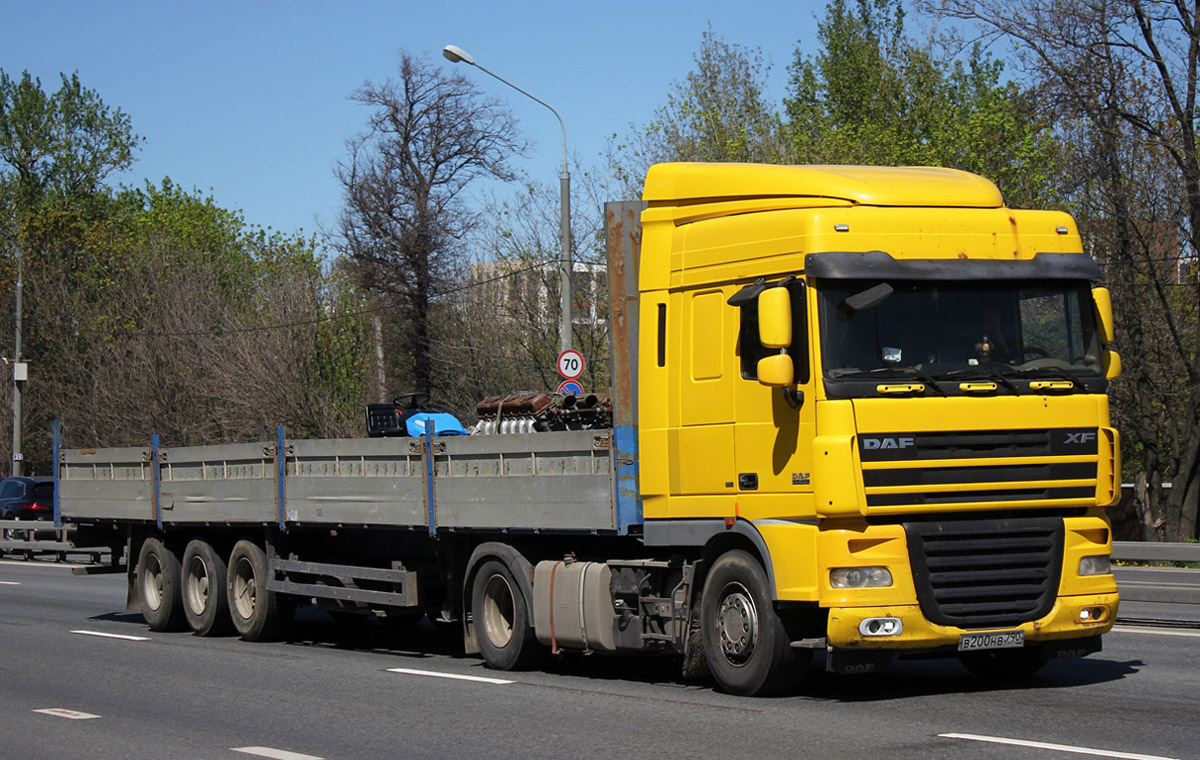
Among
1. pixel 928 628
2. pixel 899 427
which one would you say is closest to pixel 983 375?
pixel 899 427

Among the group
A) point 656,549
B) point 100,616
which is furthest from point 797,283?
point 100,616

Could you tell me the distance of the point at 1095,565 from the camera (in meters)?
9.67

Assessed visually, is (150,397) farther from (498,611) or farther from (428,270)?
(498,611)

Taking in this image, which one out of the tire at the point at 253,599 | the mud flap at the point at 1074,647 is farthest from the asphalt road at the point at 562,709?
the tire at the point at 253,599

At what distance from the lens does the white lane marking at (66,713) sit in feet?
33.7

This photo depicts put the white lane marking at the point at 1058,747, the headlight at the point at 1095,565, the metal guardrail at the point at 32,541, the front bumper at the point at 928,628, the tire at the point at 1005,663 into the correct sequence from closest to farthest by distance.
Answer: the white lane marking at the point at 1058,747 → the front bumper at the point at 928,628 → the headlight at the point at 1095,565 → the tire at the point at 1005,663 → the metal guardrail at the point at 32,541

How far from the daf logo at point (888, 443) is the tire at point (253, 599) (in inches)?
311

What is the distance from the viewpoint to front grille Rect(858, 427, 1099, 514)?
9.08 metres

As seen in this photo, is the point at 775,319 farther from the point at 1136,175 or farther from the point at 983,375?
the point at 1136,175

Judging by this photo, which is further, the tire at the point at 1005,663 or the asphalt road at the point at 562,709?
the tire at the point at 1005,663

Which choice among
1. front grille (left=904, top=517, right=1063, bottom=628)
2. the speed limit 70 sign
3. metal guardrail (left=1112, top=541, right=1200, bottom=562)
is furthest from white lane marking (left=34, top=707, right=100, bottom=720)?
the speed limit 70 sign

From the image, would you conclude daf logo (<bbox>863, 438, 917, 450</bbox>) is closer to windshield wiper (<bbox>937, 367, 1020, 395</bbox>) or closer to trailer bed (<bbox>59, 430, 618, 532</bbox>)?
windshield wiper (<bbox>937, 367, 1020, 395</bbox>)

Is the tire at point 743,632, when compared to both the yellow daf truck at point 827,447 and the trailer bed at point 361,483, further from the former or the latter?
the trailer bed at point 361,483

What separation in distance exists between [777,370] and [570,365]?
547 inches
